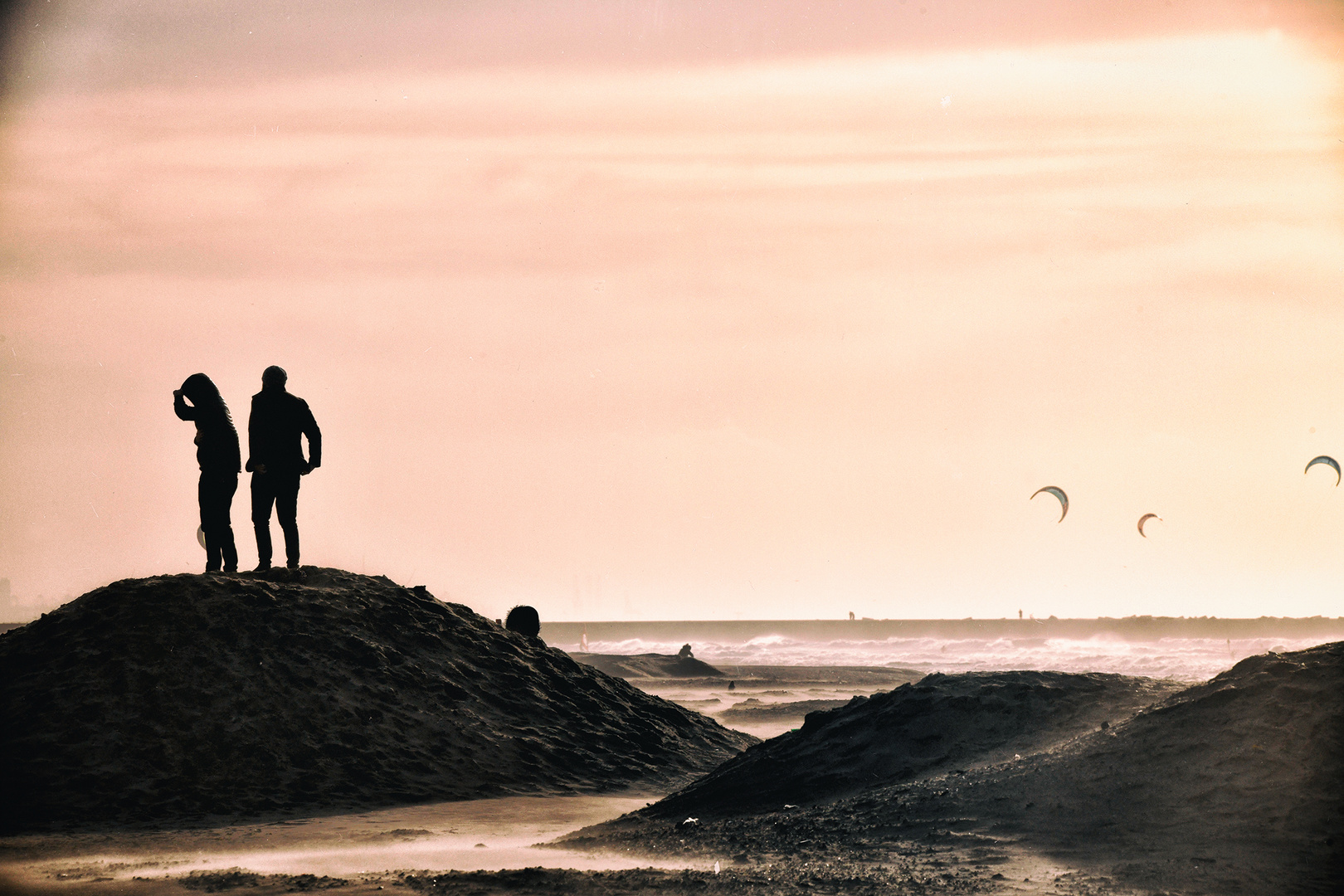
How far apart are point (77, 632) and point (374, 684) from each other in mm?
3553

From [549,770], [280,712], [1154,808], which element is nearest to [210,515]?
[280,712]

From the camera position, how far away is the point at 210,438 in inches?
529

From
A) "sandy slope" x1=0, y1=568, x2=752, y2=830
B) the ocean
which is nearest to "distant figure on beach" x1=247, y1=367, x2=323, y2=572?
"sandy slope" x1=0, y1=568, x2=752, y2=830

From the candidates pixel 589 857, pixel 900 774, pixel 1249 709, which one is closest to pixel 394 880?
pixel 589 857

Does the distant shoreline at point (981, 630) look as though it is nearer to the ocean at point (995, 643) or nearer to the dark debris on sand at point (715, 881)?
the ocean at point (995, 643)

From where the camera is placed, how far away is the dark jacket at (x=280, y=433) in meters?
13.1

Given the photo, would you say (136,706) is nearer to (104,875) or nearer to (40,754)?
(40,754)

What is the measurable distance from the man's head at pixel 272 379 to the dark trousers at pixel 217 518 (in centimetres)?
119

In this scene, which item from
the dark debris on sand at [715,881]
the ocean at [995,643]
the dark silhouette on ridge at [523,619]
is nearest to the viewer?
the dark debris on sand at [715,881]

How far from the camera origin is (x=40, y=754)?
456 inches

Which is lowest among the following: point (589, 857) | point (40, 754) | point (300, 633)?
point (589, 857)

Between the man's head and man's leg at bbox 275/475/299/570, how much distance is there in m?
1.06

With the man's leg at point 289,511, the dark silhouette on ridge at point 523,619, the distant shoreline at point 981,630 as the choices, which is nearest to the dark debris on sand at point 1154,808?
the man's leg at point 289,511

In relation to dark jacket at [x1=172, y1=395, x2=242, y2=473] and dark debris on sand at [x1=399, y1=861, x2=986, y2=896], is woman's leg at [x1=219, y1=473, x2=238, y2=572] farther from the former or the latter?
dark debris on sand at [x1=399, y1=861, x2=986, y2=896]
